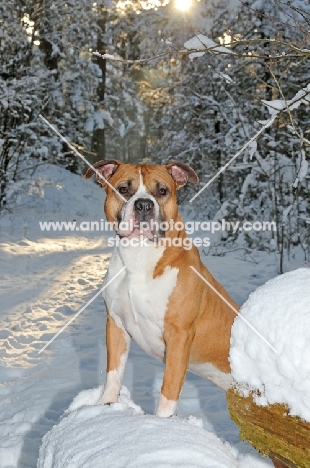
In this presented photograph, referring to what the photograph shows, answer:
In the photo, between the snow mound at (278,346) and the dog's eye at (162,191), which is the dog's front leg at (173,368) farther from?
the snow mound at (278,346)

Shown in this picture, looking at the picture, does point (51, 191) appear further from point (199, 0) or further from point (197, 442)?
point (197, 442)

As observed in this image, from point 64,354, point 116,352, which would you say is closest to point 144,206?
point 116,352

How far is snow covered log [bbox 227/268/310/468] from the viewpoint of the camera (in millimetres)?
1682

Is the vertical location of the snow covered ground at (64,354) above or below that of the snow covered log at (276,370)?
below

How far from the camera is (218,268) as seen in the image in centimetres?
1064

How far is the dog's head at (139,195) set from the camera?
359cm

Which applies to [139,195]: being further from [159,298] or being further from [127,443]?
[127,443]

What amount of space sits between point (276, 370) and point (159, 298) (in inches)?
67.8

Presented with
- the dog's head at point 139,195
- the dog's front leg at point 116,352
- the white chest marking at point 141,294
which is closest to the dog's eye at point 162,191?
the dog's head at point 139,195

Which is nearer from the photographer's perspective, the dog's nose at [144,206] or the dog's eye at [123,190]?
the dog's nose at [144,206]

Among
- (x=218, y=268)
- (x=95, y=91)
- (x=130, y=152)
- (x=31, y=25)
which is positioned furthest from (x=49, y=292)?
(x=130, y=152)

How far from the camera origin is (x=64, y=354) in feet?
18.7

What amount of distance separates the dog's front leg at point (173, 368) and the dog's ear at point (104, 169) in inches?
53.7

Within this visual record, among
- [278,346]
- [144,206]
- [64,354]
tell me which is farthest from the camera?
[64,354]
